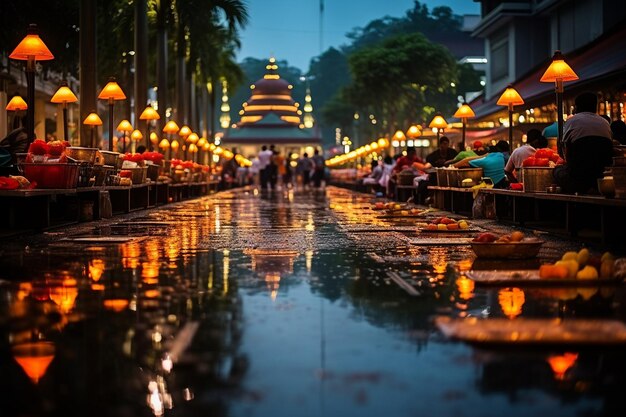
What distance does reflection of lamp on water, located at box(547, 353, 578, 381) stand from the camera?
4935 millimetres

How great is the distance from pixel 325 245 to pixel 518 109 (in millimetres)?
35075

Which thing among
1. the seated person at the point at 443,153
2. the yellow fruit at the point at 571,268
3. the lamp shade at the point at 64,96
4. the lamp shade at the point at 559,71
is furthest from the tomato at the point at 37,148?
the seated person at the point at 443,153

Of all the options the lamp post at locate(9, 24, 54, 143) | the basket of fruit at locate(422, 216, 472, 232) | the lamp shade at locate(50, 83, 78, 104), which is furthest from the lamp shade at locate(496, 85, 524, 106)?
the lamp post at locate(9, 24, 54, 143)

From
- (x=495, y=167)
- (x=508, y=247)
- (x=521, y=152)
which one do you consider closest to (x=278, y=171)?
(x=495, y=167)

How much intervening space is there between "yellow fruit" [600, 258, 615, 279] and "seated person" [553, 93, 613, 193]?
17.2ft

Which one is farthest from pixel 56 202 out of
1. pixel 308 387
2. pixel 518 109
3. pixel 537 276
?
pixel 518 109

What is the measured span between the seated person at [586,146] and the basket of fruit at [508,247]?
134 inches

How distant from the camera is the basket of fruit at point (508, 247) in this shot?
10.8 metres

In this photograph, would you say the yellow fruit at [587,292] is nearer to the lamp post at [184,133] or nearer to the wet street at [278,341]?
the wet street at [278,341]

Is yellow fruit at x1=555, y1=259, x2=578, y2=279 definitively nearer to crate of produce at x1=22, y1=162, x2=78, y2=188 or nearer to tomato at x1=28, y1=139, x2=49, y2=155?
crate of produce at x1=22, y1=162, x2=78, y2=188

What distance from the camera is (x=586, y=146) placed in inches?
548

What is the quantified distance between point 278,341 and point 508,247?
17.6 feet

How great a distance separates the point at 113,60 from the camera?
51.5 meters

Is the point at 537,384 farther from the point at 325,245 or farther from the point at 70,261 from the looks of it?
the point at 325,245
